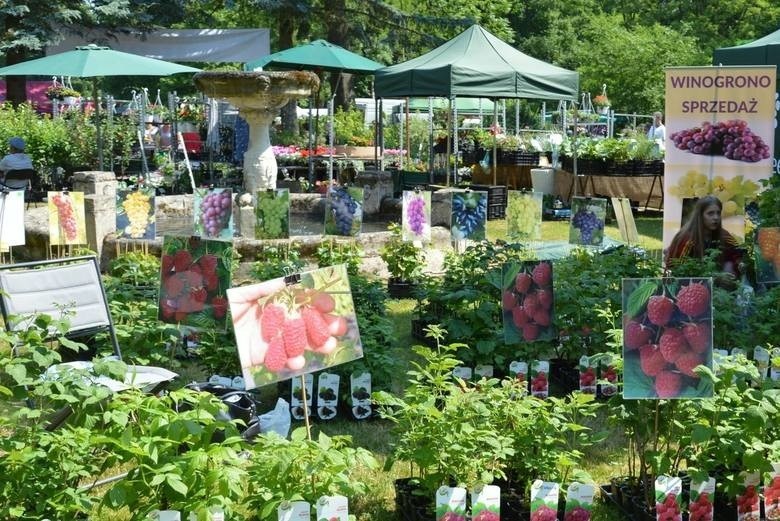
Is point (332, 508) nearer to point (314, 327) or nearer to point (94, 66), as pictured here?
point (314, 327)

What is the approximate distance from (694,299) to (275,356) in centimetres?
155

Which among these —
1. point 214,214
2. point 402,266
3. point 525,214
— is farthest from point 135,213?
point 525,214

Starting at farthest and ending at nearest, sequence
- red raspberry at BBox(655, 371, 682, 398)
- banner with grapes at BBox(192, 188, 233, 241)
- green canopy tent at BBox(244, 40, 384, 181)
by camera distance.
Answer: green canopy tent at BBox(244, 40, 384, 181) → banner with grapes at BBox(192, 188, 233, 241) → red raspberry at BBox(655, 371, 682, 398)

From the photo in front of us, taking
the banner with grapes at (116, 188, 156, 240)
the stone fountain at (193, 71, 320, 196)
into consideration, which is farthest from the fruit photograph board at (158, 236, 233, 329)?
the stone fountain at (193, 71, 320, 196)

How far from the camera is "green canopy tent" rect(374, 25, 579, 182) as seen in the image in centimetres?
1239

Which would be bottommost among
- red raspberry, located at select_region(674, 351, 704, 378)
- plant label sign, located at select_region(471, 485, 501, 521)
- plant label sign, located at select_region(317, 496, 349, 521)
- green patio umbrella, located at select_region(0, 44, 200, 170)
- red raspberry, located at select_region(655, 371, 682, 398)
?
plant label sign, located at select_region(471, 485, 501, 521)

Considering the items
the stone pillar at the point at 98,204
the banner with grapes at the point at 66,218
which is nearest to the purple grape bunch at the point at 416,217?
the banner with grapes at the point at 66,218

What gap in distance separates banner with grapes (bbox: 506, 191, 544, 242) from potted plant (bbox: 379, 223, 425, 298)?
0.81m

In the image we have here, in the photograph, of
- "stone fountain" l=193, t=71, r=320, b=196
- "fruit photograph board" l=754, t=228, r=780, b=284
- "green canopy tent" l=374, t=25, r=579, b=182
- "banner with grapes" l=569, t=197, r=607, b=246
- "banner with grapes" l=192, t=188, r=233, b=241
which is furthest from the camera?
"green canopy tent" l=374, t=25, r=579, b=182

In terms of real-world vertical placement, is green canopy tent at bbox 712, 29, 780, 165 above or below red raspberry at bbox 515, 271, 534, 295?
above

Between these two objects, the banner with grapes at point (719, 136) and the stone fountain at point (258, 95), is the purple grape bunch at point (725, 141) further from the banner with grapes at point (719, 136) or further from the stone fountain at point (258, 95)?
the stone fountain at point (258, 95)

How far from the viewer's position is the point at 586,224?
7844mm

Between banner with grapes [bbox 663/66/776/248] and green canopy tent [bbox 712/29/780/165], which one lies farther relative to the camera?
green canopy tent [bbox 712/29/780/165]

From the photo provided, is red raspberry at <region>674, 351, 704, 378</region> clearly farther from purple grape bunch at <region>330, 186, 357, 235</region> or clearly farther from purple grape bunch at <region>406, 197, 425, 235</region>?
purple grape bunch at <region>330, 186, 357, 235</region>
